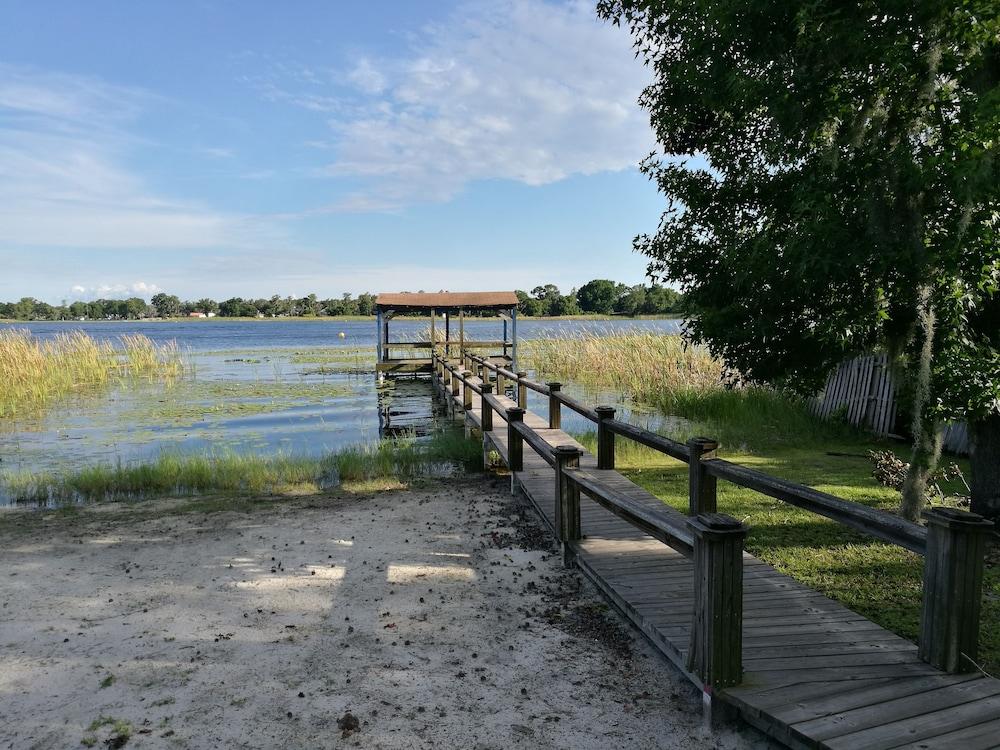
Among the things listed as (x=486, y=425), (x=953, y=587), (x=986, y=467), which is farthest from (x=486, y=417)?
(x=953, y=587)

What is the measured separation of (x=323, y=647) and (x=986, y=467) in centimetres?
589

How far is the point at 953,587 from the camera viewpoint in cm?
307

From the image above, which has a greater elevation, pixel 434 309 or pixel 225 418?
pixel 434 309

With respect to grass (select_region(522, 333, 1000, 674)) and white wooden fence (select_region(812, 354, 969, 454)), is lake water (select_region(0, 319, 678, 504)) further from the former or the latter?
white wooden fence (select_region(812, 354, 969, 454))

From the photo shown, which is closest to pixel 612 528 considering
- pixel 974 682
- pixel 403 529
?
pixel 403 529

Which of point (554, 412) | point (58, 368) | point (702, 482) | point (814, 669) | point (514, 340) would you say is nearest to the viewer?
point (814, 669)

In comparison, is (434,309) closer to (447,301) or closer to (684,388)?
(447,301)

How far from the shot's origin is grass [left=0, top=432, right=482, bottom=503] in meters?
9.38

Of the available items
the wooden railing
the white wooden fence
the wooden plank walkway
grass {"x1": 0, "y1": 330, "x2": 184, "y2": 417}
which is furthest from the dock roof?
the wooden railing

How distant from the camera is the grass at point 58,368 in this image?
20266 millimetres

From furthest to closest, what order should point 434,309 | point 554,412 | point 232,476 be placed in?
point 434,309 < point 554,412 < point 232,476

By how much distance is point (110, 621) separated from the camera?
16.0 feet

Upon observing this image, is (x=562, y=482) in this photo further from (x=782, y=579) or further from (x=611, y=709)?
(x=611, y=709)

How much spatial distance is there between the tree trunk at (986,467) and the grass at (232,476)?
6.71 metres
